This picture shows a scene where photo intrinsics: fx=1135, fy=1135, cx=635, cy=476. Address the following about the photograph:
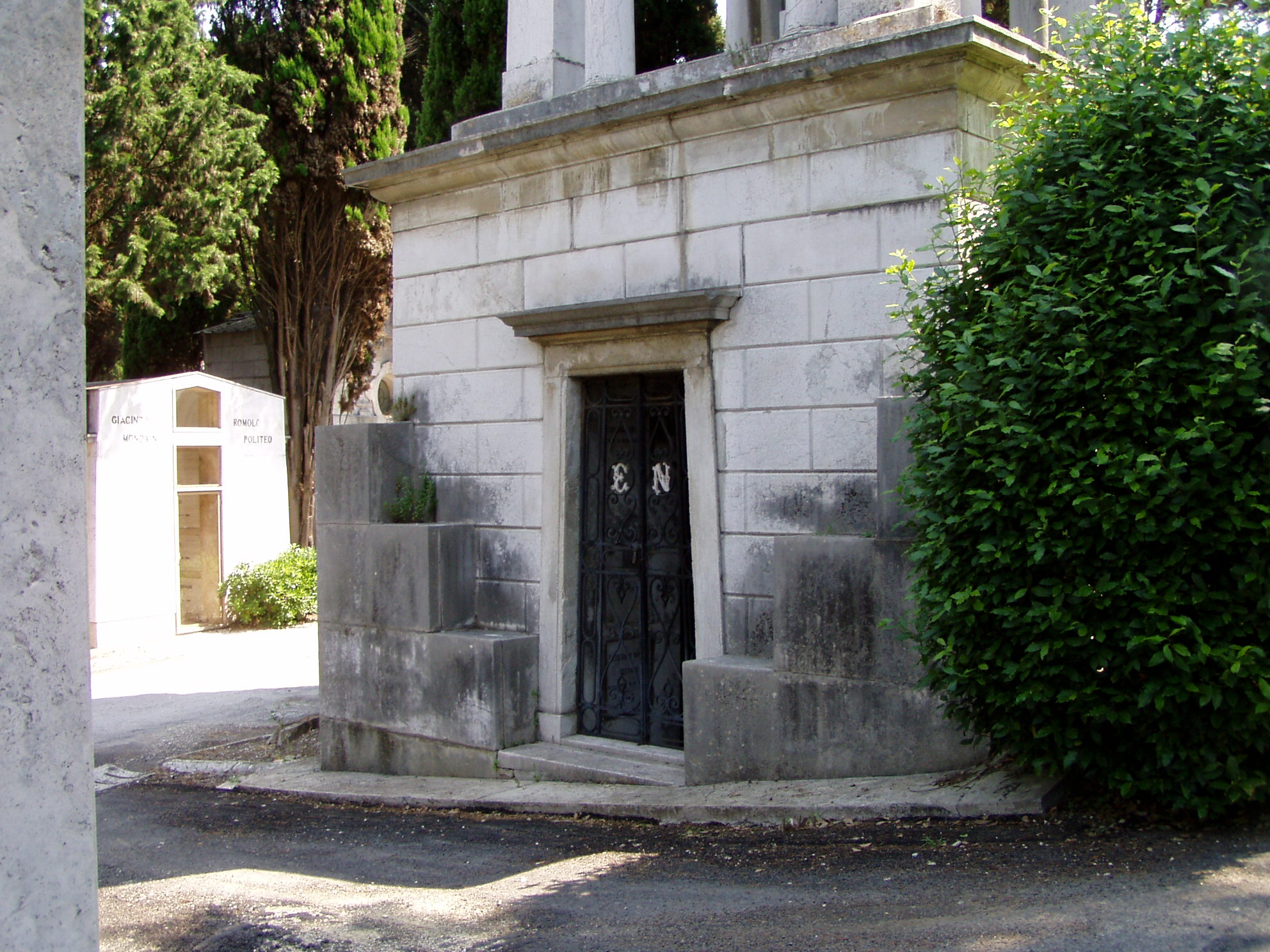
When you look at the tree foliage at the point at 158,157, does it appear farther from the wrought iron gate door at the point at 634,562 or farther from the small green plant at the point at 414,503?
the wrought iron gate door at the point at 634,562

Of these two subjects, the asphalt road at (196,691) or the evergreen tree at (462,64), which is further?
the evergreen tree at (462,64)

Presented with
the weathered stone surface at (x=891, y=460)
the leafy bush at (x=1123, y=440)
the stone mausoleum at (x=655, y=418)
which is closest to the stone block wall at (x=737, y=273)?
the stone mausoleum at (x=655, y=418)

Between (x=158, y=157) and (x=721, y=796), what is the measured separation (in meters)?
12.6

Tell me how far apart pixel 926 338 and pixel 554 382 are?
311cm

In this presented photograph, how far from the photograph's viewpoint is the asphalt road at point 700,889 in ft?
12.9

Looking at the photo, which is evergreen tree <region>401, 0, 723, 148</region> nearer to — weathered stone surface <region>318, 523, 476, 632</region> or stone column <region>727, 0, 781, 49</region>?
stone column <region>727, 0, 781, 49</region>

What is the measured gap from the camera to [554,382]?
776 cm

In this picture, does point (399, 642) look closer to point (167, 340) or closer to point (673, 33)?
point (673, 33)

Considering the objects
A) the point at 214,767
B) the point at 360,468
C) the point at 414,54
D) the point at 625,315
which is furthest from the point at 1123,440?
the point at 414,54

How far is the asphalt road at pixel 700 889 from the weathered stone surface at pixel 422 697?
3.38 ft

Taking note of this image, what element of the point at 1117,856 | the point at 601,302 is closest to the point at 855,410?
the point at 601,302

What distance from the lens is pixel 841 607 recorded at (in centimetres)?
598

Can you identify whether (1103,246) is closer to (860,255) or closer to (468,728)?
(860,255)

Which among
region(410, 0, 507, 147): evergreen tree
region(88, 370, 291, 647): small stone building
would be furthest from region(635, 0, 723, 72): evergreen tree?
region(88, 370, 291, 647): small stone building
